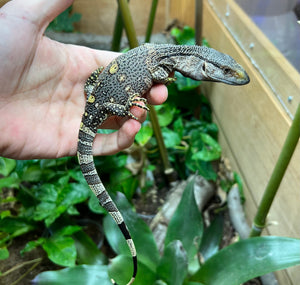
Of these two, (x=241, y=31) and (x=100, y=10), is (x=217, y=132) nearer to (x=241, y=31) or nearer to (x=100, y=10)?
(x=241, y=31)

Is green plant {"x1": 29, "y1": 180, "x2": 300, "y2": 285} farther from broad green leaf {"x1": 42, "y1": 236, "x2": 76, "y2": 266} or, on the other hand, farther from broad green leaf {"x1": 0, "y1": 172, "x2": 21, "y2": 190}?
broad green leaf {"x1": 0, "y1": 172, "x2": 21, "y2": 190}

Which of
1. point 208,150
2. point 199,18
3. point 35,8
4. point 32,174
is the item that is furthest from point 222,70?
point 32,174

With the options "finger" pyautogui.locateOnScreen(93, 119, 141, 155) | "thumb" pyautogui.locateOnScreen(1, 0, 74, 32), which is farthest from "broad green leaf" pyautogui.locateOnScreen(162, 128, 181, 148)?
"thumb" pyautogui.locateOnScreen(1, 0, 74, 32)

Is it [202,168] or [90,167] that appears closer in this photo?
[90,167]

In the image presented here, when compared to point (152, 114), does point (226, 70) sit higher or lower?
higher

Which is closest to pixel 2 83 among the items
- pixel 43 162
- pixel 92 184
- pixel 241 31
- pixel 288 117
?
pixel 92 184

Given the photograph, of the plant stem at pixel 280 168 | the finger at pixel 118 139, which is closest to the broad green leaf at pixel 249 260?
the plant stem at pixel 280 168

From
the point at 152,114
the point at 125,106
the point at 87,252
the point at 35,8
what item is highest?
the point at 35,8

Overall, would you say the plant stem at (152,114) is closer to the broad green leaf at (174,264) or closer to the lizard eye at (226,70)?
the lizard eye at (226,70)

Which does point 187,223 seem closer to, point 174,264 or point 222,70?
point 174,264
